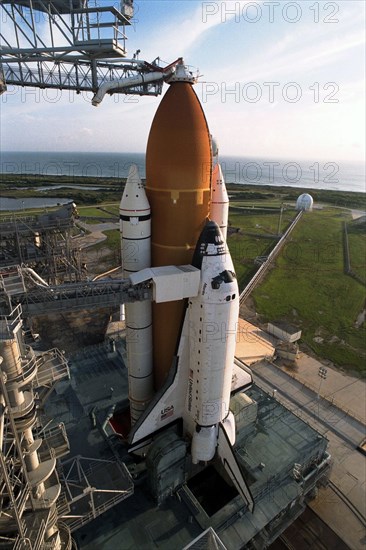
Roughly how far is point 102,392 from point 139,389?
Result: 4.36 meters

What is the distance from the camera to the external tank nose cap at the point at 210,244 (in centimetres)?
1139

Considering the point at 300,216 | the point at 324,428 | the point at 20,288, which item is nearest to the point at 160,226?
the point at 20,288

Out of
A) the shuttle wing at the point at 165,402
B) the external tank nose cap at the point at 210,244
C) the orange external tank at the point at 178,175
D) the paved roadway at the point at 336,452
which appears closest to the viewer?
the external tank nose cap at the point at 210,244

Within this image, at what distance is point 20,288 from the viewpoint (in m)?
9.92

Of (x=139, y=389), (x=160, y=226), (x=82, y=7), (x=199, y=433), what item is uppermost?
(x=82, y=7)

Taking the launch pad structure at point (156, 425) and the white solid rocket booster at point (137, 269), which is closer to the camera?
the launch pad structure at point (156, 425)

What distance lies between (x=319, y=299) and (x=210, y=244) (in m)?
28.1

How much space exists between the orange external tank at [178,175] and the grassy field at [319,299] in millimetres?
18761

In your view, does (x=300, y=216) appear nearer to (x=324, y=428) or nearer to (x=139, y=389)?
(x=324, y=428)

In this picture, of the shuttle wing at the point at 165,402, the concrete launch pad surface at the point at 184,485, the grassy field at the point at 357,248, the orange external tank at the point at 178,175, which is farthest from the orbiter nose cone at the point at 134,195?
the grassy field at the point at 357,248

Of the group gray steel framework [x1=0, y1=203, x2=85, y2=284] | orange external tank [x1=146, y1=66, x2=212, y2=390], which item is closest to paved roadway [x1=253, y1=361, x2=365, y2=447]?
orange external tank [x1=146, y1=66, x2=212, y2=390]

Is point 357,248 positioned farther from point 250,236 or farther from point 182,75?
point 182,75

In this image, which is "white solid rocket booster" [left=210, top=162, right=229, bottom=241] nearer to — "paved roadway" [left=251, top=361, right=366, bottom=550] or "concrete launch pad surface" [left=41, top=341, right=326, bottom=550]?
"concrete launch pad surface" [left=41, top=341, right=326, bottom=550]

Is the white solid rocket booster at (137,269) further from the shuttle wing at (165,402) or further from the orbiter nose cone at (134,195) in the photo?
the shuttle wing at (165,402)
